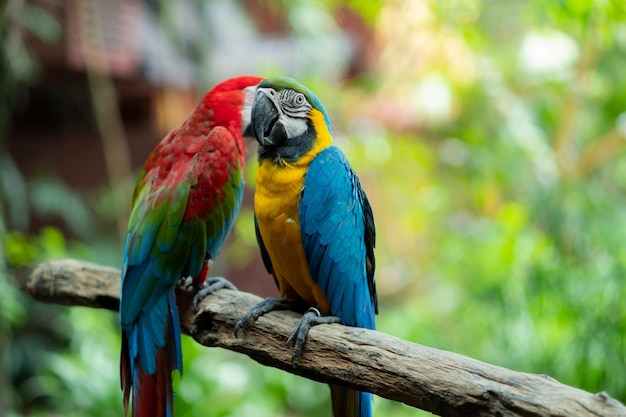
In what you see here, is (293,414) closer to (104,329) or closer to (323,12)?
(104,329)

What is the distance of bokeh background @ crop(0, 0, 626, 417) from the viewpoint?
2.35 metres

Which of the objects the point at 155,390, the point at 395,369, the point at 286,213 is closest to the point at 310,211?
the point at 286,213

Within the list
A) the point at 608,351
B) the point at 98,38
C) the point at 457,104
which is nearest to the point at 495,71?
the point at 457,104

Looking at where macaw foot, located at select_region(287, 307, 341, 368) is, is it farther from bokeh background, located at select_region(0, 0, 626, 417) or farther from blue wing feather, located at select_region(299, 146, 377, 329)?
bokeh background, located at select_region(0, 0, 626, 417)

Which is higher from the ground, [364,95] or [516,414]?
[364,95]

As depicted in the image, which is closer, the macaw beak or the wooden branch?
the wooden branch

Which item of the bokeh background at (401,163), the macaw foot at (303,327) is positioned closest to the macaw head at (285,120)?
the macaw foot at (303,327)

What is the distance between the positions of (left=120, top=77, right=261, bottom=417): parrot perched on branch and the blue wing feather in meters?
0.30

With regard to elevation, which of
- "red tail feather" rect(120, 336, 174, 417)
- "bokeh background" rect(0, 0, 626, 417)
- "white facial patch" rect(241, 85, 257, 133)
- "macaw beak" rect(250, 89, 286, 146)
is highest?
"bokeh background" rect(0, 0, 626, 417)

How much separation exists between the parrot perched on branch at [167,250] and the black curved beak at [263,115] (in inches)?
9.4

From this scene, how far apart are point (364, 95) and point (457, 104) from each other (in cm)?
54

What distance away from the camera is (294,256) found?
4.02 feet

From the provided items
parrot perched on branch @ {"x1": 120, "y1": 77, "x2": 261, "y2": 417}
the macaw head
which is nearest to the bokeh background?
the macaw head

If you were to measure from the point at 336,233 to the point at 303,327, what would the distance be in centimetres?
20
